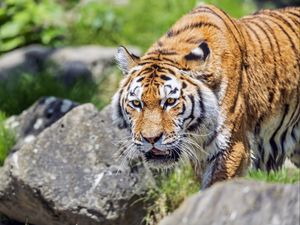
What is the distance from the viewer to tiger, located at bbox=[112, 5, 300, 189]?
600cm

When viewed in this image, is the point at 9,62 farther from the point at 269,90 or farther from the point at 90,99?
the point at 269,90

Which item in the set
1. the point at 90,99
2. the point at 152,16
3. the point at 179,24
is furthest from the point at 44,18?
the point at 179,24

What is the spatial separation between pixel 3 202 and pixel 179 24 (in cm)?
196

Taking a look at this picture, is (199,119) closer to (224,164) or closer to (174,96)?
(174,96)

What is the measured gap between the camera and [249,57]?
6512 millimetres

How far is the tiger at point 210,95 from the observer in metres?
6.00

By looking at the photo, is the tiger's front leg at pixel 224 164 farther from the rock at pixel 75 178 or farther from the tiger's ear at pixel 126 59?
the rock at pixel 75 178

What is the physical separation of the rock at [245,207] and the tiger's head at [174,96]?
192 centimetres

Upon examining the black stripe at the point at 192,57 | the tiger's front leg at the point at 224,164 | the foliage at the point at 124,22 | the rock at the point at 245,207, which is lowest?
the tiger's front leg at the point at 224,164

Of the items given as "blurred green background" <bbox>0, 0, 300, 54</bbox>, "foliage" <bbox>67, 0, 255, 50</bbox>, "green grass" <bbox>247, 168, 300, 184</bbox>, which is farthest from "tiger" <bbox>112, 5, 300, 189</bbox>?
"foliage" <bbox>67, 0, 255, 50</bbox>

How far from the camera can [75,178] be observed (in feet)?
23.7

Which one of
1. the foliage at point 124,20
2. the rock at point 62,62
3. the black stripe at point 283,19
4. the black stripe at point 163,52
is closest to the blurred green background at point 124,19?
the foliage at point 124,20

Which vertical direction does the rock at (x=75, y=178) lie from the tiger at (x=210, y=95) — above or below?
below

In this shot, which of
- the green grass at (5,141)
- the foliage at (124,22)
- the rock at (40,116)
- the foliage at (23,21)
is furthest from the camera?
the foliage at (124,22)
